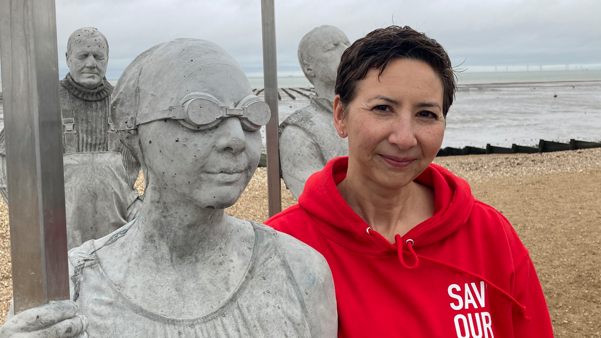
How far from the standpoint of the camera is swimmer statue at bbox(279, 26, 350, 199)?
361 cm

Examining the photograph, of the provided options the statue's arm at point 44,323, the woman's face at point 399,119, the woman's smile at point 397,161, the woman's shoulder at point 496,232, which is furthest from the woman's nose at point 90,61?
the statue's arm at point 44,323

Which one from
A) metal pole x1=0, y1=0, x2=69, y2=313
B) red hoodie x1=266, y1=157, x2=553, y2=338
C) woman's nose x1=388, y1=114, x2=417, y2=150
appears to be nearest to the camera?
metal pole x1=0, y1=0, x2=69, y2=313

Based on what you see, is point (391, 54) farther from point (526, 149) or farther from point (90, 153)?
point (526, 149)

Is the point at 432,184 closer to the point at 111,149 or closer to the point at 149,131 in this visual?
the point at 149,131

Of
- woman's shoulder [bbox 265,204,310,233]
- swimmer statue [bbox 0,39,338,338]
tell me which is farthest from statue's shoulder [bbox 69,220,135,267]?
woman's shoulder [bbox 265,204,310,233]

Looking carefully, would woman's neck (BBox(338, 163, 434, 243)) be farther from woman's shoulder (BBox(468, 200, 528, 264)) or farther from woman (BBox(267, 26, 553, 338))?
woman's shoulder (BBox(468, 200, 528, 264))

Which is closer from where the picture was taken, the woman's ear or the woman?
the woman

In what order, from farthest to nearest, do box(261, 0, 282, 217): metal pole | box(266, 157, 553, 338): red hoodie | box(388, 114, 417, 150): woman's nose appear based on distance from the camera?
box(261, 0, 282, 217): metal pole → box(266, 157, 553, 338): red hoodie → box(388, 114, 417, 150): woman's nose

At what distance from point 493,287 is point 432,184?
1.47 feet

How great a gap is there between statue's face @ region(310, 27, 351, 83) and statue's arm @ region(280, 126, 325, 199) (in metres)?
0.48

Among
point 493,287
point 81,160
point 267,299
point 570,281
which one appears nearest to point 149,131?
point 267,299

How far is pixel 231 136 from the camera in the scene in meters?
1.27

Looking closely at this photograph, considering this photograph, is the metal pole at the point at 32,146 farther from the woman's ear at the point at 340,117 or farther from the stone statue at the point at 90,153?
the stone statue at the point at 90,153

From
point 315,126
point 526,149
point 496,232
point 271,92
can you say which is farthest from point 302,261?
point 526,149
